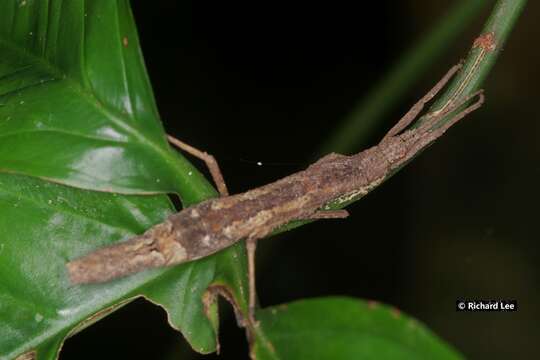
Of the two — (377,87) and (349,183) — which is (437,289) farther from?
(349,183)

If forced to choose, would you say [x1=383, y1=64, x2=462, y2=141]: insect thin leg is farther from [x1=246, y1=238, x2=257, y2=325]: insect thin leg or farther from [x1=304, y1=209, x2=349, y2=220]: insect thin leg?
[x1=246, y1=238, x2=257, y2=325]: insect thin leg

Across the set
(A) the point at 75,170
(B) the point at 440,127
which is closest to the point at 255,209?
(A) the point at 75,170

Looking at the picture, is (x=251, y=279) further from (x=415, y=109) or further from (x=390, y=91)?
(x=390, y=91)

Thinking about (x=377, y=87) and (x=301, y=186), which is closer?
(x=301, y=186)

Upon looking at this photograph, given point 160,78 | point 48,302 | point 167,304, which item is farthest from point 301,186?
point 160,78

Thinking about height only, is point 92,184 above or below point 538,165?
above

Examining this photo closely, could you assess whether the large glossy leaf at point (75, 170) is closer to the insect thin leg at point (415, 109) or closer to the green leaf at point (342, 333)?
the green leaf at point (342, 333)
